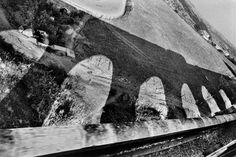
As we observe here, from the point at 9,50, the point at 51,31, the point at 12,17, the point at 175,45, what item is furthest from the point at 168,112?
the point at 175,45

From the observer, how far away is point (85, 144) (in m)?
2.42

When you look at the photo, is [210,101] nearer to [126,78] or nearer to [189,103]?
[189,103]

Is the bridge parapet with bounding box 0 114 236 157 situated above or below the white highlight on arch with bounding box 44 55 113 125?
below

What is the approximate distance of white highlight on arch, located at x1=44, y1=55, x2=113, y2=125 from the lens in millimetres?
5271

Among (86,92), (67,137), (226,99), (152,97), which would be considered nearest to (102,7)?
(152,97)

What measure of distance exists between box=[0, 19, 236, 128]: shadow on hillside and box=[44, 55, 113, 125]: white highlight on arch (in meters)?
0.18

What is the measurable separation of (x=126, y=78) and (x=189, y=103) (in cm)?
307

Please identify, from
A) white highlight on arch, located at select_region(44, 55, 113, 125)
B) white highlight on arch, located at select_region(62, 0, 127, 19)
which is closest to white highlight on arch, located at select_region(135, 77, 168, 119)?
white highlight on arch, located at select_region(44, 55, 113, 125)

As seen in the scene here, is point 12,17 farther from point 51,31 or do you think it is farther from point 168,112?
point 168,112

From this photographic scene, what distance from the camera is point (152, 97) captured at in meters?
8.03

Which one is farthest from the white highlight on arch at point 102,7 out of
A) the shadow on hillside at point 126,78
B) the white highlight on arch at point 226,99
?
the white highlight on arch at point 226,99

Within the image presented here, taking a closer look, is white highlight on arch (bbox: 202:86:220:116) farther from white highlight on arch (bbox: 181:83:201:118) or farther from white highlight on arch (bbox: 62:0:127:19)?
white highlight on arch (bbox: 62:0:127:19)

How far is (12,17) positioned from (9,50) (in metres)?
1.67

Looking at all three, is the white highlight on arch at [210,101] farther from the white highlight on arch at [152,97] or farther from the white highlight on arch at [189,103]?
the white highlight on arch at [152,97]
